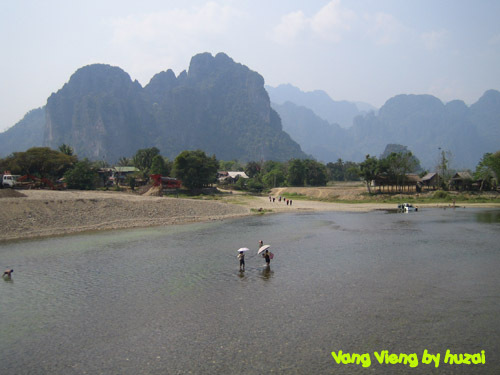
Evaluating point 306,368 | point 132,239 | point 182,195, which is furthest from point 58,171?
point 306,368

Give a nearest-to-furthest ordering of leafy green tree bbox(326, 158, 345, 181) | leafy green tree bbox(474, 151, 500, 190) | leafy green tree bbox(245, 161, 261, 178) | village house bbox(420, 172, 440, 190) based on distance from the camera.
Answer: leafy green tree bbox(474, 151, 500, 190)
village house bbox(420, 172, 440, 190)
leafy green tree bbox(245, 161, 261, 178)
leafy green tree bbox(326, 158, 345, 181)

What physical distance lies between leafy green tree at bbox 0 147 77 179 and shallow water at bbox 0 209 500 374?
59239 mm

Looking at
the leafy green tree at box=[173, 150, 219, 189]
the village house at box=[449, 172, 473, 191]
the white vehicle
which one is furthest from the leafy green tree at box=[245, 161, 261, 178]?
the white vehicle

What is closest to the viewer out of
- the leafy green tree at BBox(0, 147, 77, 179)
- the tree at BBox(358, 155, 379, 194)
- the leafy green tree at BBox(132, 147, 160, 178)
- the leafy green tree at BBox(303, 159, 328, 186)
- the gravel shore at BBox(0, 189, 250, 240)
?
the gravel shore at BBox(0, 189, 250, 240)

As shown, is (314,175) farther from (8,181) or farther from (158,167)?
(8,181)

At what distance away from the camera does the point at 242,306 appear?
18609 mm

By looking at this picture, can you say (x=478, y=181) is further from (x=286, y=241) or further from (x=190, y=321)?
(x=190, y=321)

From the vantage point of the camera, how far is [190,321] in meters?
16.8

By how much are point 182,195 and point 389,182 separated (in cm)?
5474

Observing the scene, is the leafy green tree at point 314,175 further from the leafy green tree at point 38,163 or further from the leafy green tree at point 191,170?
the leafy green tree at point 38,163

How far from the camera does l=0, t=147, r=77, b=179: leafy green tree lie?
278 feet

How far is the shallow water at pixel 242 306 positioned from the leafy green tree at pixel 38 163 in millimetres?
59239

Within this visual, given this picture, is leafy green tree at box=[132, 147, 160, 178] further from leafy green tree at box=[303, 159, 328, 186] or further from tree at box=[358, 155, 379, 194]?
tree at box=[358, 155, 379, 194]

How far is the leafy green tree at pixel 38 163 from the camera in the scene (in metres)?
84.8
